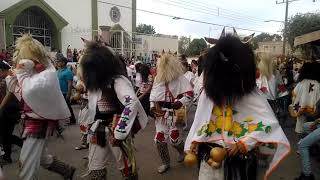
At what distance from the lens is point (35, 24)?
22.0m

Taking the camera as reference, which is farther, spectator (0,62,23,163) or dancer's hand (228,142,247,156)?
spectator (0,62,23,163)

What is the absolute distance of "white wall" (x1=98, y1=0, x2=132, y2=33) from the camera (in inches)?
992

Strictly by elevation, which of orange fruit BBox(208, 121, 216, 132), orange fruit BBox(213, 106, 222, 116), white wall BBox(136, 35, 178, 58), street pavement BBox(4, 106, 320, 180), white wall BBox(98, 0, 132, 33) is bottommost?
street pavement BBox(4, 106, 320, 180)

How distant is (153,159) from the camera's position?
6.73 meters

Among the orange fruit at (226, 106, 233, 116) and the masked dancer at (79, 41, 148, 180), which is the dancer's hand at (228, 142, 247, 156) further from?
the masked dancer at (79, 41, 148, 180)

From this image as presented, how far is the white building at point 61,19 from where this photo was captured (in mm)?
19844

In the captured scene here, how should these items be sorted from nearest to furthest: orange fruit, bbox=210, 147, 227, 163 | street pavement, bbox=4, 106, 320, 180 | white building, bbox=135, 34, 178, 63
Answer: orange fruit, bbox=210, 147, 227, 163
street pavement, bbox=4, 106, 320, 180
white building, bbox=135, 34, 178, 63

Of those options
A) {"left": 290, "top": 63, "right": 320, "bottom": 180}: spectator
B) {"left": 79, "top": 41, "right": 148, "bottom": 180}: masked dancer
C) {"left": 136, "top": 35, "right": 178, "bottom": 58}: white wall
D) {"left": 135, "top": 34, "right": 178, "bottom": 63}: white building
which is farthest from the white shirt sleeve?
{"left": 136, "top": 35, "right": 178, "bottom": 58}: white wall

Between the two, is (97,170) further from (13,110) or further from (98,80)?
(13,110)

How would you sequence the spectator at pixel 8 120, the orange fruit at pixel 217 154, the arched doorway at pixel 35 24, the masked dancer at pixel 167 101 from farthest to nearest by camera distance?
the arched doorway at pixel 35 24, the spectator at pixel 8 120, the masked dancer at pixel 167 101, the orange fruit at pixel 217 154

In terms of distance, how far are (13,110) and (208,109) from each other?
4299 millimetres

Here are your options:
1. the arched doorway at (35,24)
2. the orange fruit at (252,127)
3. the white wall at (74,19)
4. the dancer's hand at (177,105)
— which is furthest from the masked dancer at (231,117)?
the white wall at (74,19)

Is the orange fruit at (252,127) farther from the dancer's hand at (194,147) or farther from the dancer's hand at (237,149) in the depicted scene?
the dancer's hand at (194,147)

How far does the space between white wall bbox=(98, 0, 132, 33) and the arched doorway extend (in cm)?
360
